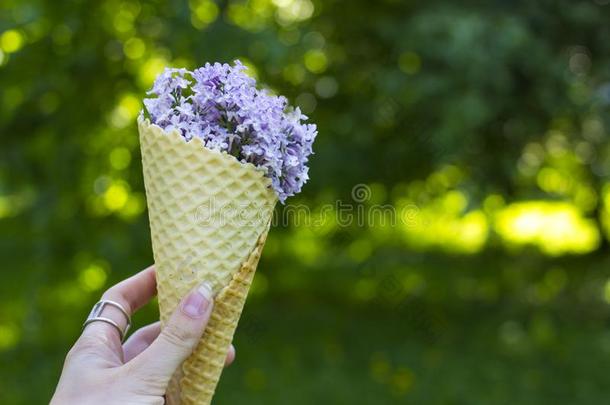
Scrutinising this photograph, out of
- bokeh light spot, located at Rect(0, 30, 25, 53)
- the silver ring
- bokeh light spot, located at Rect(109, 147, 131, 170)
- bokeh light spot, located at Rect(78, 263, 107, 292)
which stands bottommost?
the silver ring

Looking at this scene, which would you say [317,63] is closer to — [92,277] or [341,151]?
[341,151]

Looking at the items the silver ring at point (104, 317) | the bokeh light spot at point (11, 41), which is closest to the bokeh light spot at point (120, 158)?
the bokeh light spot at point (11, 41)

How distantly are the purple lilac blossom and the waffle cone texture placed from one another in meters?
0.04

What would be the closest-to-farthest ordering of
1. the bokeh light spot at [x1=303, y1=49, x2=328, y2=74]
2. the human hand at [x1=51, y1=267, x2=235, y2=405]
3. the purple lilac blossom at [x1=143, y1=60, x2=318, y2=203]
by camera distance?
the human hand at [x1=51, y1=267, x2=235, y2=405]
the purple lilac blossom at [x1=143, y1=60, x2=318, y2=203]
the bokeh light spot at [x1=303, y1=49, x2=328, y2=74]

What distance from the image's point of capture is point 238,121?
6.02ft

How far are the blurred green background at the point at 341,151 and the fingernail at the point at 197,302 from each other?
2.16 meters

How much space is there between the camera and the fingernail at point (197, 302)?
1793 millimetres

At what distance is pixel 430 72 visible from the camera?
437cm

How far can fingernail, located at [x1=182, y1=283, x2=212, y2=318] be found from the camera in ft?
5.88

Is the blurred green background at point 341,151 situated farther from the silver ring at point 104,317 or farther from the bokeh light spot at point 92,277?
the silver ring at point 104,317

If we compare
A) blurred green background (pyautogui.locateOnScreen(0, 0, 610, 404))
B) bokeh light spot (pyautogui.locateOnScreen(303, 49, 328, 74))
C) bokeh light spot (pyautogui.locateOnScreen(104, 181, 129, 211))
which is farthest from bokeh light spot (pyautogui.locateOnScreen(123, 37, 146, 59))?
bokeh light spot (pyautogui.locateOnScreen(303, 49, 328, 74))

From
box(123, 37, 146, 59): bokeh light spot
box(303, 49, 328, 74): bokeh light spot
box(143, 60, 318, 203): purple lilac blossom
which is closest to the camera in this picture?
box(143, 60, 318, 203): purple lilac blossom

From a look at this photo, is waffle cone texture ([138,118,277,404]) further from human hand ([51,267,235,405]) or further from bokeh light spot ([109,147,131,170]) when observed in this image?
bokeh light spot ([109,147,131,170])

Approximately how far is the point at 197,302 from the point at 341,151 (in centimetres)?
309
